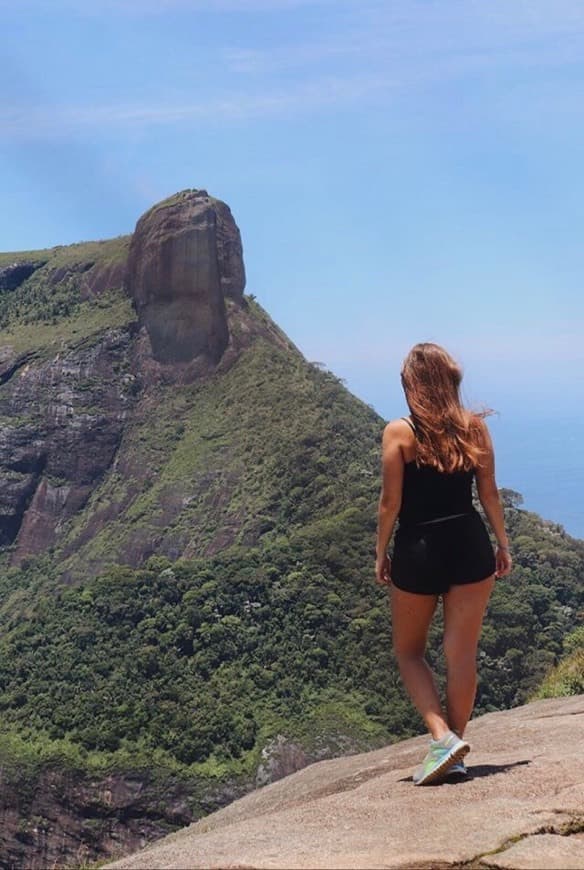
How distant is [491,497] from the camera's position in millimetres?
6129

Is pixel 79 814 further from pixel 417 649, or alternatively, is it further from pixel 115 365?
pixel 417 649

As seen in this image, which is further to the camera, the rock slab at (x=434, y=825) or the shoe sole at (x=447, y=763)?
the shoe sole at (x=447, y=763)

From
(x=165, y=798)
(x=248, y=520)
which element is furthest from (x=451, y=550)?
(x=248, y=520)

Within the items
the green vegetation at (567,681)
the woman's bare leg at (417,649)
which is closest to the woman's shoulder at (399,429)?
the woman's bare leg at (417,649)

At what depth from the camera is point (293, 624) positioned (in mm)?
45844

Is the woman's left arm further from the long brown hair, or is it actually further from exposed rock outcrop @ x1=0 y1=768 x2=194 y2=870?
exposed rock outcrop @ x1=0 y1=768 x2=194 y2=870

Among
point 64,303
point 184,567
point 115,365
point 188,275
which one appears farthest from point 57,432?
point 184,567

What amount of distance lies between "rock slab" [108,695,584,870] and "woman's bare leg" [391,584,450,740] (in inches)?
15.6

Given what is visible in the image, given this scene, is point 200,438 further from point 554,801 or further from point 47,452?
point 554,801

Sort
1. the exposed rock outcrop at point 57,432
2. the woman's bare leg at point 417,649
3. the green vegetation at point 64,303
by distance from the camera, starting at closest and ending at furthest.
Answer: the woman's bare leg at point 417,649 < the exposed rock outcrop at point 57,432 < the green vegetation at point 64,303

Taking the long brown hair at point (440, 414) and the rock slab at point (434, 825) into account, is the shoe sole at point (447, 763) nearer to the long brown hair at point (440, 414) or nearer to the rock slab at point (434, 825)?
the rock slab at point (434, 825)

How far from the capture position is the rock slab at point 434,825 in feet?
14.3

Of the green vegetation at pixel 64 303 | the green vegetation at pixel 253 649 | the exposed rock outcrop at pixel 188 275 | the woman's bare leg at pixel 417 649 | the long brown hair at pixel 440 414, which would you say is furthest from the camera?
the green vegetation at pixel 64 303

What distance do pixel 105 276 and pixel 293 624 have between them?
43451 millimetres
